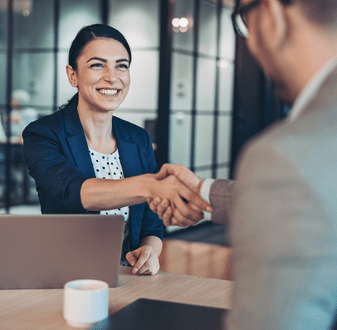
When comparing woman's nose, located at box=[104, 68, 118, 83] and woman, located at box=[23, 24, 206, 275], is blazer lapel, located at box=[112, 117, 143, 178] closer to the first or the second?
woman, located at box=[23, 24, 206, 275]

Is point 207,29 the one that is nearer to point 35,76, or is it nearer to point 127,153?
point 35,76

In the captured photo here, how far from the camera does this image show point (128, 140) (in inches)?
72.4

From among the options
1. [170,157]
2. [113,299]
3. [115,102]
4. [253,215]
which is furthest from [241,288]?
[170,157]

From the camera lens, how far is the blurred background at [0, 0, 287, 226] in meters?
4.72

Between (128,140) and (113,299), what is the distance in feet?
2.64

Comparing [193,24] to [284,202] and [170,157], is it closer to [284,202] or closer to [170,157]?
[170,157]

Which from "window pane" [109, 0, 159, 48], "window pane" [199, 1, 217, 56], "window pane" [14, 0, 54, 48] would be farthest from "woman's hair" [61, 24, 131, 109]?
"window pane" [199, 1, 217, 56]

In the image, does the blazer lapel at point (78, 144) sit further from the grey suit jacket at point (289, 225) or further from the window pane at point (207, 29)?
the window pane at point (207, 29)

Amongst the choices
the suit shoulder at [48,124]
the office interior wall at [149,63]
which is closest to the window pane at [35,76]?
the office interior wall at [149,63]

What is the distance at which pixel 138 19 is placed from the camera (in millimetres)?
4738

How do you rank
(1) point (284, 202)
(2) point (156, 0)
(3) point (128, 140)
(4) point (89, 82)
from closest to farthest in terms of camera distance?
1. (1) point (284, 202)
2. (4) point (89, 82)
3. (3) point (128, 140)
4. (2) point (156, 0)

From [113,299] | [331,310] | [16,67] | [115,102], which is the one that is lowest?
[113,299]

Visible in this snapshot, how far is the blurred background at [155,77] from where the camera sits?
472 centimetres

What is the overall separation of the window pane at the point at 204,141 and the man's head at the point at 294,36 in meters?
4.93
